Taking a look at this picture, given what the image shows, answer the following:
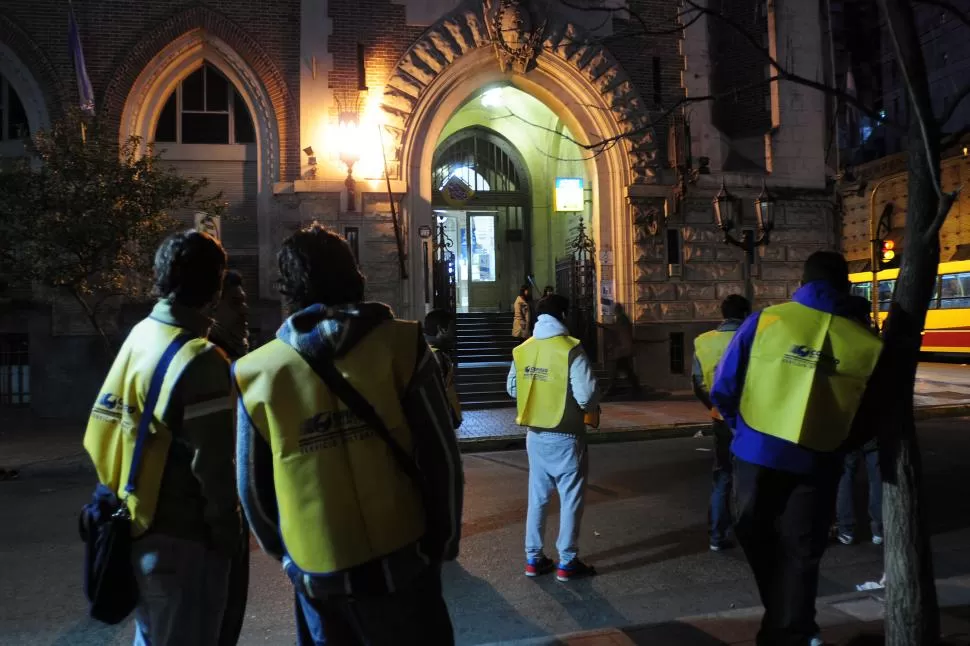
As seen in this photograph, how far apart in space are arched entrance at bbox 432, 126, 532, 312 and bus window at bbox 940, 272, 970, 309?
13759 millimetres

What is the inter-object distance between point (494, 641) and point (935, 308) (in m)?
25.1

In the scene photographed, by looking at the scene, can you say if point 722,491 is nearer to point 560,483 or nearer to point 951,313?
point 560,483

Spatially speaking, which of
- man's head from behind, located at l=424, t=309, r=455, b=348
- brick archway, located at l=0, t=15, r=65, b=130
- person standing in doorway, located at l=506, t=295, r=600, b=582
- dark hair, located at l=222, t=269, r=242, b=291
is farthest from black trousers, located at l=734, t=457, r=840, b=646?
brick archway, located at l=0, t=15, r=65, b=130

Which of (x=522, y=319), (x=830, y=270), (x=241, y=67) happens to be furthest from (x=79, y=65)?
(x=830, y=270)

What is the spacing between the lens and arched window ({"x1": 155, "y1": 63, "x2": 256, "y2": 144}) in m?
16.2

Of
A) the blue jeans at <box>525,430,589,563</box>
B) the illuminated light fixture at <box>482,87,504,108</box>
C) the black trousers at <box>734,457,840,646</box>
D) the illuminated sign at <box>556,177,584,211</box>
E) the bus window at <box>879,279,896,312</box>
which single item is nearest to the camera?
the black trousers at <box>734,457,840,646</box>

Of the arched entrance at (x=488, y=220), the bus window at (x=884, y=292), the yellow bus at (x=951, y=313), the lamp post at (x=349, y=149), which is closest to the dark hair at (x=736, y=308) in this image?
the lamp post at (x=349, y=149)

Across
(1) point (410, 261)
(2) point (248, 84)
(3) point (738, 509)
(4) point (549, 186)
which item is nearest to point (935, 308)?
(4) point (549, 186)

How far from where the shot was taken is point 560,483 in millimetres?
5152

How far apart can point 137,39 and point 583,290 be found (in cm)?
1146

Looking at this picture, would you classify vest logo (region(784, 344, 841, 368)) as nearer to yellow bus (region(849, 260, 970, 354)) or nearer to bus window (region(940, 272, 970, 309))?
yellow bus (region(849, 260, 970, 354))

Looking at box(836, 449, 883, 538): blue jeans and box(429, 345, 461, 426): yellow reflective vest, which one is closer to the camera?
box(429, 345, 461, 426): yellow reflective vest

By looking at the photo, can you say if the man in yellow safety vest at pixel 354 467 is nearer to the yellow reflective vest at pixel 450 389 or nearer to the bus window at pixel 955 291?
the yellow reflective vest at pixel 450 389

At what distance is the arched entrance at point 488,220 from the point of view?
22.3 metres
